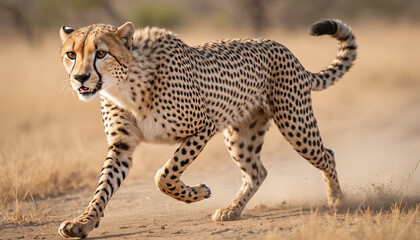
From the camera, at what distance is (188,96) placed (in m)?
4.19

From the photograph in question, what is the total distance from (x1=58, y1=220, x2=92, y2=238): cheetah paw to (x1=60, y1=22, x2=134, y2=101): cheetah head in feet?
2.36

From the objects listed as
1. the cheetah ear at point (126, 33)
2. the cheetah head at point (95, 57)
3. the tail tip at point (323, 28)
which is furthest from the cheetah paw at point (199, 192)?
the tail tip at point (323, 28)

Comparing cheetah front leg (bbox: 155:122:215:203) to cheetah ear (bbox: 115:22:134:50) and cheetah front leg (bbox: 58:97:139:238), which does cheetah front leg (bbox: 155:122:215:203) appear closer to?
cheetah front leg (bbox: 58:97:139:238)

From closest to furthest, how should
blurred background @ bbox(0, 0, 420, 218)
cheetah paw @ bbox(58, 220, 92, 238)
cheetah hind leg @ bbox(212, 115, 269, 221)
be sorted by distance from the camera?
1. cheetah paw @ bbox(58, 220, 92, 238)
2. cheetah hind leg @ bbox(212, 115, 269, 221)
3. blurred background @ bbox(0, 0, 420, 218)

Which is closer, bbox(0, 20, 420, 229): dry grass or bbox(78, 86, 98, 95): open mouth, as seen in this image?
bbox(78, 86, 98, 95): open mouth

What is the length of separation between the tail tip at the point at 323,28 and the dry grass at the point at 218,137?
52.0 inches

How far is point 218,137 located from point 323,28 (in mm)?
3478

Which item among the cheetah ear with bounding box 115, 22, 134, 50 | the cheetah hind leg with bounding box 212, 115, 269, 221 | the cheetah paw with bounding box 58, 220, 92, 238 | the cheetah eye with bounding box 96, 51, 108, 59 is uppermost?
the cheetah ear with bounding box 115, 22, 134, 50

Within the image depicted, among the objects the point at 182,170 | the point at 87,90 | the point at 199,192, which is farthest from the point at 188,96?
the point at 87,90

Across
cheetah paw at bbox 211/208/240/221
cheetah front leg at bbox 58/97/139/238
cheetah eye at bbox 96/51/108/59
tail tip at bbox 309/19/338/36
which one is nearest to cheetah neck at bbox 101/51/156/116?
cheetah front leg at bbox 58/97/139/238

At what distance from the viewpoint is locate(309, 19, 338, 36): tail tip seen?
4680 millimetres

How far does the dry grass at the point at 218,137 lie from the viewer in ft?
17.6

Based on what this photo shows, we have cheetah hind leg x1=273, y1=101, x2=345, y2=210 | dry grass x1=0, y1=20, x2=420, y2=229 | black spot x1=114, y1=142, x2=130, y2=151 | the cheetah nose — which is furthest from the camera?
dry grass x1=0, y1=20, x2=420, y2=229

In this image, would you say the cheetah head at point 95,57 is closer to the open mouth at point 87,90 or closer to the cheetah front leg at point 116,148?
the open mouth at point 87,90
